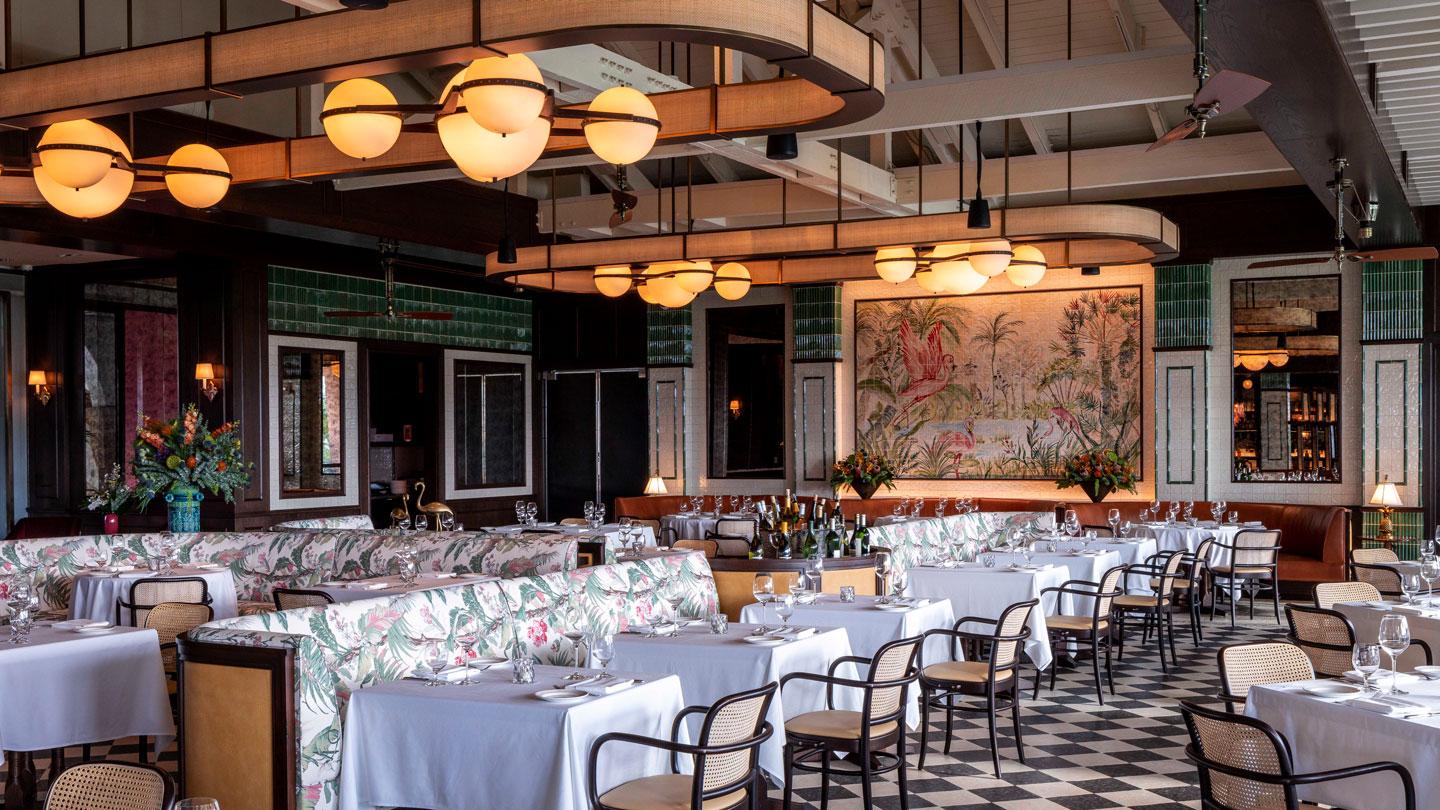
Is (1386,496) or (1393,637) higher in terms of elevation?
(1393,637)

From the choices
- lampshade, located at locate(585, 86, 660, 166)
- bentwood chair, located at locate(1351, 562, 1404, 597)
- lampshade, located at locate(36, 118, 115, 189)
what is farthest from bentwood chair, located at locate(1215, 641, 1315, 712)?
lampshade, located at locate(36, 118, 115, 189)

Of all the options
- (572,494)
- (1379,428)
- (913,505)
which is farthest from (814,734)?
(572,494)

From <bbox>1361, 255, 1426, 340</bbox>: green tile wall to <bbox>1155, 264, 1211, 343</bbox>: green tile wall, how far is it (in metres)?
1.50

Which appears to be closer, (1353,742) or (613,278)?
(1353,742)

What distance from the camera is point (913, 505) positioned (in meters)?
13.9

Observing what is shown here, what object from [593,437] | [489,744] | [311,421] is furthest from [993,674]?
[593,437]

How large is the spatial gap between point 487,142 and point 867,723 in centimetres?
261

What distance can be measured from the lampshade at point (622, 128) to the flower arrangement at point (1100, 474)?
9.87m

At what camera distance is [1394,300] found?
12.7 meters

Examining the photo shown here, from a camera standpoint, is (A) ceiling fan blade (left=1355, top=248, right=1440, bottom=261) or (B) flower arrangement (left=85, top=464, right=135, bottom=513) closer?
(A) ceiling fan blade (left=1355, top=248, right=1440, bottom=261)

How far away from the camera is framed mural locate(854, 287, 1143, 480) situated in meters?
14.2

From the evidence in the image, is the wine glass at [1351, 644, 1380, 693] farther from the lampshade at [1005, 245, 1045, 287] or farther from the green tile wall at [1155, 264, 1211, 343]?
the green tile wall at [1155, 264, 1211, 343]

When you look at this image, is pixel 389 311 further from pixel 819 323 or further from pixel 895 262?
pixel 895 262

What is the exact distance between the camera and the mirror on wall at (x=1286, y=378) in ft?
43.4
